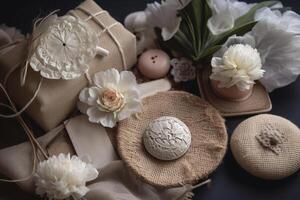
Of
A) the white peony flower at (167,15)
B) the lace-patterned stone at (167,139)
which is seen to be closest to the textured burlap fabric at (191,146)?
the lace-patterned stone at (167,139)

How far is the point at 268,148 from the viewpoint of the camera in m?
0.96

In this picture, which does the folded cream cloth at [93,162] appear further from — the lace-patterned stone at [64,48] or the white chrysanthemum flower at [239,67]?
the white chrysanthemum flower at [239,67]

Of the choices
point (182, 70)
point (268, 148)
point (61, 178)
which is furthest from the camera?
point (182, 70)

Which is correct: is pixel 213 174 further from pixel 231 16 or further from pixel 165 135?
pixel 231 16

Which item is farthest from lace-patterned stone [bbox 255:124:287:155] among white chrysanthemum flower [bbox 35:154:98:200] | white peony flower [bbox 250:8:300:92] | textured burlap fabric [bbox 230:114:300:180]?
white chrysanthemum flower [bbox 35:154:98:200]

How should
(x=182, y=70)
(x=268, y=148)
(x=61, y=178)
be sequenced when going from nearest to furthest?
(x=61, y=178) < (x=268, y=148) < (x=182, y=70)

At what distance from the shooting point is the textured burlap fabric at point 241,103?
1.03m

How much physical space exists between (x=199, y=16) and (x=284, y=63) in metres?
0.21

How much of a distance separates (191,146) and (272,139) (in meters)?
0.16

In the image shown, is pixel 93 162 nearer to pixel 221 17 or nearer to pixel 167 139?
pixel 167 139

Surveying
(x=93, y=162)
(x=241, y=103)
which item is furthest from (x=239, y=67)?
(x=93, y=162)

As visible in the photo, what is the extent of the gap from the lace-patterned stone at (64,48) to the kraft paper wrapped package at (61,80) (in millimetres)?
22

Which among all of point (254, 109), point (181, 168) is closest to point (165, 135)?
point (181, 168)

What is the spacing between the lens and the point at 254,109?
1035mm
